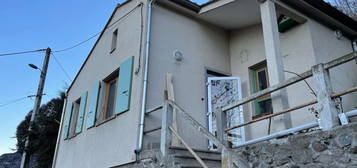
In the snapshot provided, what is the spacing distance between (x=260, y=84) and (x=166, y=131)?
3342 mm

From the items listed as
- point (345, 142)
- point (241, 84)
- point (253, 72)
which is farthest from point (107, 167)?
point (345, 142)

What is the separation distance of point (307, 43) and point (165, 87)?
3151 mm

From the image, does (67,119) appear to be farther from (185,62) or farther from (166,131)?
(166,131)

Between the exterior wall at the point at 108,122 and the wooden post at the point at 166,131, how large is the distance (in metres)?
1.06

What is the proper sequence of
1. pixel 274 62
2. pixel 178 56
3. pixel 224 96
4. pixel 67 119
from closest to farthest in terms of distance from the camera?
1. pixel 274 62
2. pixel 178 56
3. pixel 224 96
4. pixel 67 119

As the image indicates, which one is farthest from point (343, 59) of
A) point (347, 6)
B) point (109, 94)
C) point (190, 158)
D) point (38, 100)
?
point (38, 100)

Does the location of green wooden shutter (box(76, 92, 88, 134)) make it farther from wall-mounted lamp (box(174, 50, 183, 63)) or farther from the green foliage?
wall-mounted lamp (box(174, 50, 183, 63))

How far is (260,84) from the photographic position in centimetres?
661

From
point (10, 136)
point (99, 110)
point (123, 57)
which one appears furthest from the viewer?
point (10, 136)

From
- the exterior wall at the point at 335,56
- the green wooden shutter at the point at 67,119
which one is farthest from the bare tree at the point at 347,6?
the green wooden shutter at the point at 67,119

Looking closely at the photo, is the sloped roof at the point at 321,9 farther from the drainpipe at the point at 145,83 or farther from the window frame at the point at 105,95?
the window frame at the point at 105,95

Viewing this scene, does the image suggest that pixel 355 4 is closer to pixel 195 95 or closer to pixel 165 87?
pixel 195 95

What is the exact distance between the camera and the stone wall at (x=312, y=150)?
95.0 inches

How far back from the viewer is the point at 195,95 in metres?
6.26
